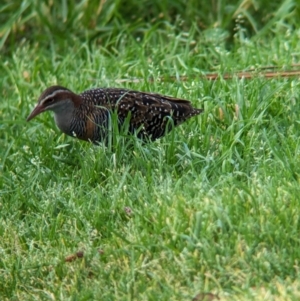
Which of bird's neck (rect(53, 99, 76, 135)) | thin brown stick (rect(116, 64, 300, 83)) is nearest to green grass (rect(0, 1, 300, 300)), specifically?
thin brown stick (rect(116, 64, 300, 83))

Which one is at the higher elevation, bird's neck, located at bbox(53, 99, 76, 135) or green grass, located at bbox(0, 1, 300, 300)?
bird's neck, located at bbox(53, 99, 76, 135)

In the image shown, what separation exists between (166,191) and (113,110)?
1.31 m

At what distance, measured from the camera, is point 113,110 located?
22.8 feet

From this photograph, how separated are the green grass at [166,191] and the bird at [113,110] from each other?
0.49ft

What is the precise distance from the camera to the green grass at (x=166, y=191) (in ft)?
16.9

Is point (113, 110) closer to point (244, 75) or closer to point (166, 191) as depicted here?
point (244, 75)

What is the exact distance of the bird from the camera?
6902mm

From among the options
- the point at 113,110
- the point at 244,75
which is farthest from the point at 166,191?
the point at 244,75

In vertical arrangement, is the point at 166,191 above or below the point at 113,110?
below

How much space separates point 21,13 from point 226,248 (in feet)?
18.1

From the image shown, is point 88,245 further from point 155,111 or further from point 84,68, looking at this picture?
point 84,68

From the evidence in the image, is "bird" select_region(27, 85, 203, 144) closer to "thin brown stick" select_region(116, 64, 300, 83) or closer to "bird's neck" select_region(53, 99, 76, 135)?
"bird's neck" select_region(53, 99, 76, 135)

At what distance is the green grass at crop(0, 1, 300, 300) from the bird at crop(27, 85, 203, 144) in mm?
149

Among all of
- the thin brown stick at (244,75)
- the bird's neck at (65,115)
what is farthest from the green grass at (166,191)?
the bird's neck at (65,115)
